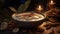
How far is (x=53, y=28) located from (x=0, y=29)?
38 cm

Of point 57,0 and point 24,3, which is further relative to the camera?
point 57,0

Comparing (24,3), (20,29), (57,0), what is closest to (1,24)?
(20,29)

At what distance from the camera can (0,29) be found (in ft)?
3.42

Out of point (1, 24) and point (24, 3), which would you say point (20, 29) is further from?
point (24, 3)

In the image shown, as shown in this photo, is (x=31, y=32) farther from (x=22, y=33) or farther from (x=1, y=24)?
(x=1, y=24)

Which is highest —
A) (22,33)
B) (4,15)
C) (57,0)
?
(57,0)

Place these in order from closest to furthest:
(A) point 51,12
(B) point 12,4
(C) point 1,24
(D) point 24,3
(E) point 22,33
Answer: (E) point 22,33
(C) point 1,24
(A) point 51,12
(D) point 24,3
(B) point 12,4

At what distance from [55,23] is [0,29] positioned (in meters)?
0.41

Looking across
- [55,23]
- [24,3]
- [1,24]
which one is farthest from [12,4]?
[55,23]

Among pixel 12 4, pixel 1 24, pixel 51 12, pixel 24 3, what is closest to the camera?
pixel 1 24

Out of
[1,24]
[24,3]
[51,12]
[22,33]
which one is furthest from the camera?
[24,3]

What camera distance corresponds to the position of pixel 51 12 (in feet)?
4.06

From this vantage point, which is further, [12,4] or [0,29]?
[12,4]

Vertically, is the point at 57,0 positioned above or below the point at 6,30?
above
